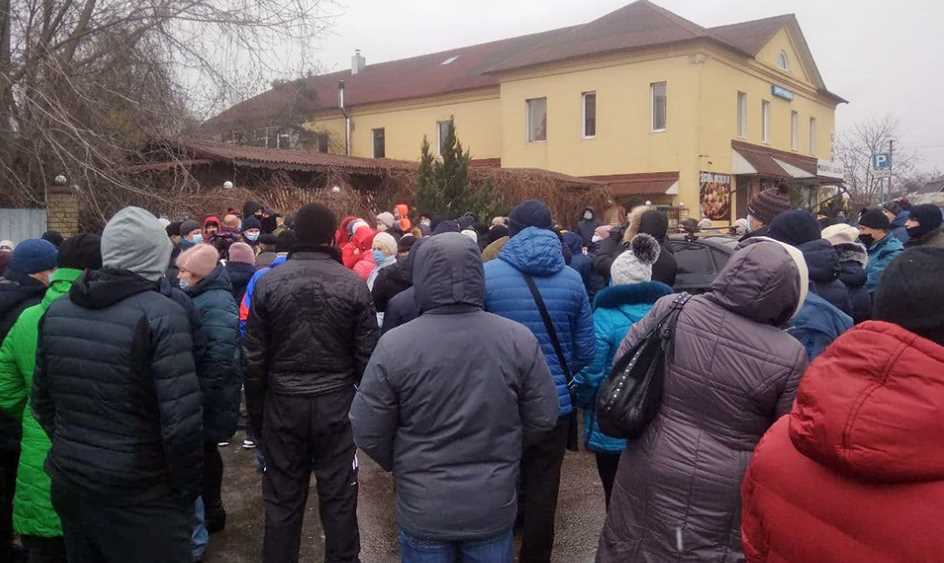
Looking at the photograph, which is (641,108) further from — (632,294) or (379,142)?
(632,294)

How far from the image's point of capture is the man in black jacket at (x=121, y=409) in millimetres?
3053

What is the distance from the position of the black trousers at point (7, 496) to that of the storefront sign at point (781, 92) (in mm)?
32871

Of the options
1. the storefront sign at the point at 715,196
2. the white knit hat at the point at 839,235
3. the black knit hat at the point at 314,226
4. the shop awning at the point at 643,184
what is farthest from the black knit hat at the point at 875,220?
the shop awning at the point at 643,184

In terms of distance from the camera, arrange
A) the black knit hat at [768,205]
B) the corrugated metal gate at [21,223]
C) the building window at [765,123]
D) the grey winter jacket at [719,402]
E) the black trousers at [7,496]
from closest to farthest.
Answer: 1. the grey winter jacket at [719,402]
2. the black trousers at [7,496]
3. the black knit hat at [768,205]
4. the corrugated metal gate at [21,223]
5. the building window at [765,123]

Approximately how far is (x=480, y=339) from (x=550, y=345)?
4.06ft

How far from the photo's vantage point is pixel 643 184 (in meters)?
27.8

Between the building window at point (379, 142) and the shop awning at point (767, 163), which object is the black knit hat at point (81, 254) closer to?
the shop awning at point (767, 163)

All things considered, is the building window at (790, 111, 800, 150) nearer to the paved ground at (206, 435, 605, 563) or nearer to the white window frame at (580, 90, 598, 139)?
the white window frame at (580, 90, 598, 139)

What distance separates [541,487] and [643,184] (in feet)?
82.6

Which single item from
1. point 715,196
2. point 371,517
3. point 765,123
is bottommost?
point 371,517

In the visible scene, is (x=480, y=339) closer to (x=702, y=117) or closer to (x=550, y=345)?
(x=550, y=345)

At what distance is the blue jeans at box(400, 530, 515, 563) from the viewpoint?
9.20 ft

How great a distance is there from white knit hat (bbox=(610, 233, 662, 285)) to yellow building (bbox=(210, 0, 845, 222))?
71.8 ft

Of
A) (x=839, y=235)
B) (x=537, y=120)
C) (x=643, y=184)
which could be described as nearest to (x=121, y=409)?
(x=839, y=235)
